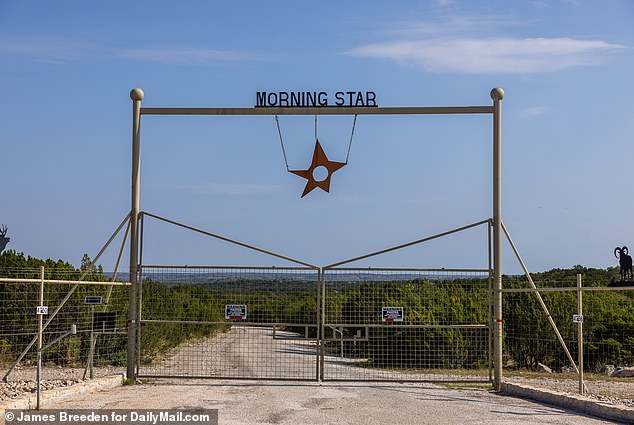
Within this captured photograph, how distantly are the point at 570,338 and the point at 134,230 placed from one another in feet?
36.1

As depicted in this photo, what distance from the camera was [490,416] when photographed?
41.1 feet

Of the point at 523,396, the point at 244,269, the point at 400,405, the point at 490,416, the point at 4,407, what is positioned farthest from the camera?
the point at 244,269

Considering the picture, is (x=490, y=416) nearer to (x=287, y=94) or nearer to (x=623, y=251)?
(x=623, y=251)

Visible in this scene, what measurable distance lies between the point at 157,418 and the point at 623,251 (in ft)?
28.0

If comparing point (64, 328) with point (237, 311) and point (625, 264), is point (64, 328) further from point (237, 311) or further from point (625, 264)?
point (625, 264)

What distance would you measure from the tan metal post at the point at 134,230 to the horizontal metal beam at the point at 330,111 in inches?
11.0

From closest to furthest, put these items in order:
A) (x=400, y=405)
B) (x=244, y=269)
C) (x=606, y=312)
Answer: (x=400, y=405) → (x=244, y=269) → (x=606, y=312)

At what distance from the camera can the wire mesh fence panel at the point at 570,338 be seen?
17281 mm

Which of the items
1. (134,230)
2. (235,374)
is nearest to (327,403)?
(235,374)

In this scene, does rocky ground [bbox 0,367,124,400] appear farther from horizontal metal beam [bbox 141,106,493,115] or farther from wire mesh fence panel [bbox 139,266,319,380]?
horizontal metal beam [bbox 141,106,493,115]

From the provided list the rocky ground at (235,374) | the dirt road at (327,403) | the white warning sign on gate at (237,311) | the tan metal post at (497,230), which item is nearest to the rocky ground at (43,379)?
the rocky ground at (235,374)

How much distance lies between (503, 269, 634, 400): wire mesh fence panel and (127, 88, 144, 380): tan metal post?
8.15 meters

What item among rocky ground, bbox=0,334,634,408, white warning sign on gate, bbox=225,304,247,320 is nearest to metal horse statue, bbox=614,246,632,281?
rocky ground, bbox=0,334,634,408

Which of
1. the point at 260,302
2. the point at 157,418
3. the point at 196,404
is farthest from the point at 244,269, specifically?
the point at 157,418
